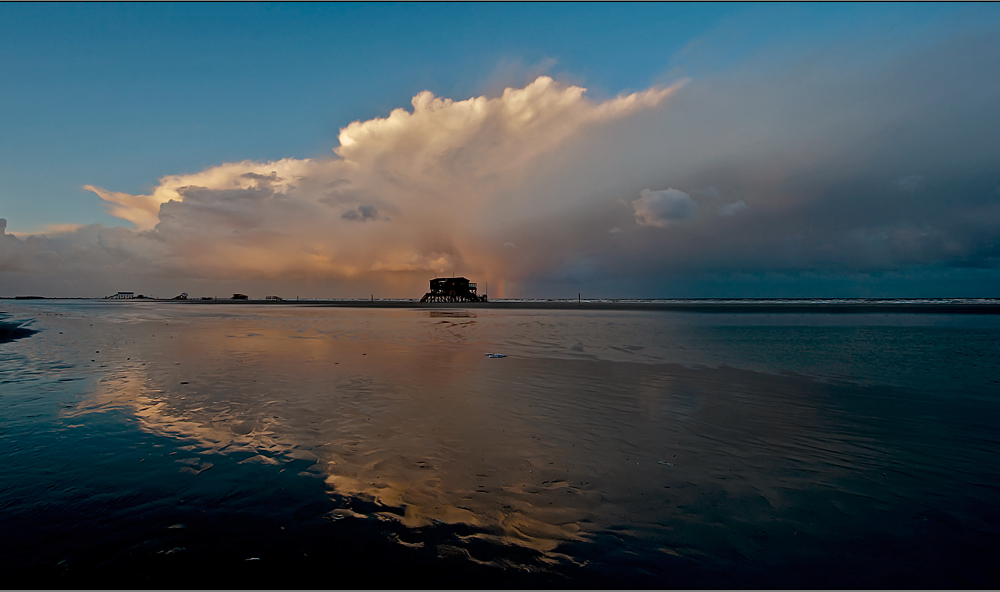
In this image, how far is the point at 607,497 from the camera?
5.73 m

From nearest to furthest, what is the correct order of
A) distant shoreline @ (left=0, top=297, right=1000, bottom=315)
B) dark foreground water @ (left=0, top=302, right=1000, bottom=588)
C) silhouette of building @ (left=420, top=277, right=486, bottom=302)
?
dark foreground water @ (left=0, top=302, right=1000, bottom=588) < distant shoreline @ (left=0, top=297, right=1000, bottom=315) < silhouette of building @ (left=420, top=277, right=486, bottom=302)

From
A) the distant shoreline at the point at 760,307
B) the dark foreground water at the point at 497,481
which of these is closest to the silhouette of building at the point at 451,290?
the distant shoreline at the point at 760,307

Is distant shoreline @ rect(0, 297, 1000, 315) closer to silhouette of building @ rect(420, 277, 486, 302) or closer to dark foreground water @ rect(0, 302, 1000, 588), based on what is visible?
silhouette of building @ rect(420, 277, 486, 302)

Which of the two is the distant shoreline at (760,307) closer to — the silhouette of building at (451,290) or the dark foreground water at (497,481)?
the silhouette of building at (451,290)

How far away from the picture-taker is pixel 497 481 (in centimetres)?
620

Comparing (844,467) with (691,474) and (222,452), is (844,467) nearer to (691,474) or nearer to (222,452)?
(691,474)

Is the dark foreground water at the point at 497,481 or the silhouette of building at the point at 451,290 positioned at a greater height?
the silhouette of building at the point at 451,290

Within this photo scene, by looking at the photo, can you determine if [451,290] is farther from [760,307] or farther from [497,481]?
[497,481]

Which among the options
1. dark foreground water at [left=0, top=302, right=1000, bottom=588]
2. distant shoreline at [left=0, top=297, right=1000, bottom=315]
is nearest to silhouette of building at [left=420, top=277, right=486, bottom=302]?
distant shoreline at [left=0, top=297, right=1000, bottom=315]

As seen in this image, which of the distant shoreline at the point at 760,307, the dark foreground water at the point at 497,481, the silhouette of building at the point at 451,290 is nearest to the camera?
the dark foreground water at the point at 497,481

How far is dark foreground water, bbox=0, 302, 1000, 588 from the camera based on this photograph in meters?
4.23

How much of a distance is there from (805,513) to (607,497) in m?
2.50

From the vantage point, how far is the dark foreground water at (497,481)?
4.23 m

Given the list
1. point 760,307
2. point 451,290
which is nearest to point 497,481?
point 760,307
